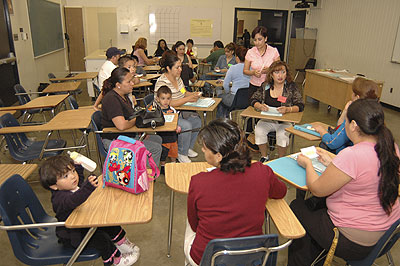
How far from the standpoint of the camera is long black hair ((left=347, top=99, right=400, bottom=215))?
4.96 ft

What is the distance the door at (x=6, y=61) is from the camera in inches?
216

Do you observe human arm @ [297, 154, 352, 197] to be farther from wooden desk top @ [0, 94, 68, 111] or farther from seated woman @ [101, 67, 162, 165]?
wooden desk top @ [0, 94, 68, 111]

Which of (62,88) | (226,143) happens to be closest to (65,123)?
(226,143)

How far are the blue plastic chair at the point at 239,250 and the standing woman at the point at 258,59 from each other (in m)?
2.95

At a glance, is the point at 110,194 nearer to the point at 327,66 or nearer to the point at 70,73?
the point at 327,66

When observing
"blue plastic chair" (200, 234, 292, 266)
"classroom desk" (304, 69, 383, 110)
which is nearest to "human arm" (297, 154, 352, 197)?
"blue plastic chair" (200, 234, 292, 266)

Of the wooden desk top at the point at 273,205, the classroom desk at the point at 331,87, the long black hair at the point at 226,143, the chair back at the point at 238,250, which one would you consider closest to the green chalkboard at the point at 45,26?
the classroom desk at the point at 331,87

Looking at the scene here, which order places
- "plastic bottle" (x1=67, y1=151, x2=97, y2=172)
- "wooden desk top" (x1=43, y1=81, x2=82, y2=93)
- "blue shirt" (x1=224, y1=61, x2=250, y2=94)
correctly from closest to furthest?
1. "plastic bottle" (x1=67, y1=151, x2=97, y2=172)
2. "blue shirt" (x1=224, y1=61, x2=250, y2=94)
3. "wooden desk top" (x1=43, y1=81, x2=82, y2=93)

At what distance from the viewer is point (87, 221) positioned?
60.3 inches

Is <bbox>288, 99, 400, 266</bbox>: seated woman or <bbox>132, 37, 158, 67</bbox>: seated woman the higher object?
<bbox>132, 37, 158, 67</bbox>: seated woman

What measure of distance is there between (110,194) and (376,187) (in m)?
1.42

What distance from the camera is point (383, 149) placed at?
1.51 meters

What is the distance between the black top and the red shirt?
56cm

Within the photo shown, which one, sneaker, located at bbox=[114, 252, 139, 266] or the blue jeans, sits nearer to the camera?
sneaker, located at bbox=[114, 252, 139, 266]
